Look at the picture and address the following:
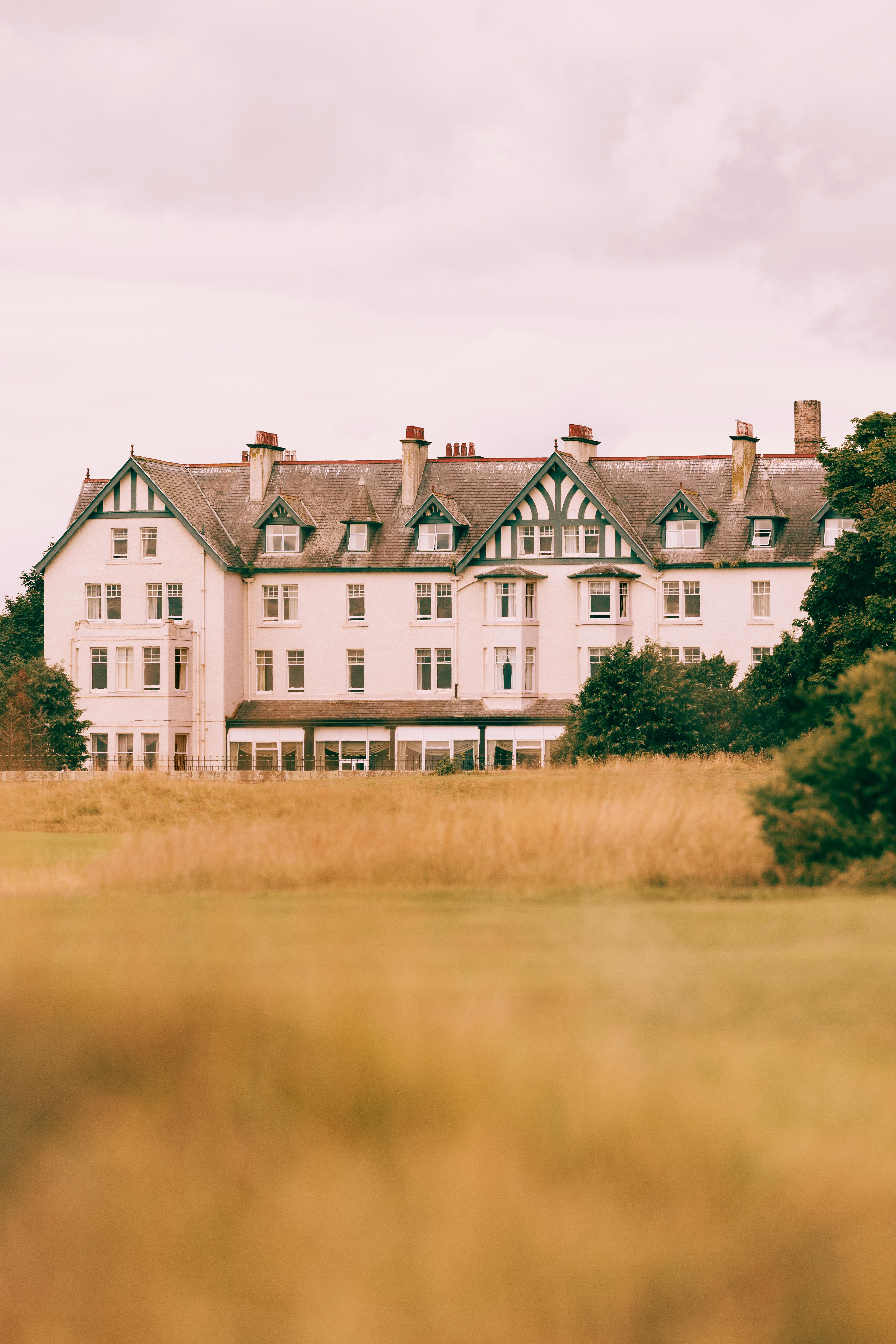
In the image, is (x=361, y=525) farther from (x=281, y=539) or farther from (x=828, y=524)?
(x=828, y=524)

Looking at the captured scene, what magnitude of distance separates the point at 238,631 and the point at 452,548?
9965mm

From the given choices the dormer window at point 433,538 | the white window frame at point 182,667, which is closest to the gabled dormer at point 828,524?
the dormer window at point 433,538

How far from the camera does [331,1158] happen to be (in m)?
8.66

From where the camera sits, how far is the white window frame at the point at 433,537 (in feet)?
244

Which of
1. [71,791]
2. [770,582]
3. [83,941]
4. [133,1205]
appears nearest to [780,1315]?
[133,1205]

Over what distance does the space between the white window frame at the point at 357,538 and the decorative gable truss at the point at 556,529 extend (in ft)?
14.9

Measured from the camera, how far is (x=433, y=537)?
74625 millimetres

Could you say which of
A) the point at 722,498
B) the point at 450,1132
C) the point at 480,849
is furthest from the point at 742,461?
the point at 450,1132

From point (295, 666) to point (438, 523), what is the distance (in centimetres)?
871

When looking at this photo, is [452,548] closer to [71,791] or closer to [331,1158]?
[71,791]

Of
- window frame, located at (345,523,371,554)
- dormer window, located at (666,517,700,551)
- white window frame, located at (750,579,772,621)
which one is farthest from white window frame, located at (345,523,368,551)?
white window frame, located at (750,579,772,621)

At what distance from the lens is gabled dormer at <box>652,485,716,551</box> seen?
7206cm

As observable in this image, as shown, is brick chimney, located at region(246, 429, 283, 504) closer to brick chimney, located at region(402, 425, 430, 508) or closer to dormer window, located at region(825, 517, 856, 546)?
brick chimney, located at region(402, 425, 430, 508)

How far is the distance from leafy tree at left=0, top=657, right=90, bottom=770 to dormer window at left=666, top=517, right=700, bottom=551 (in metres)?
25.5
